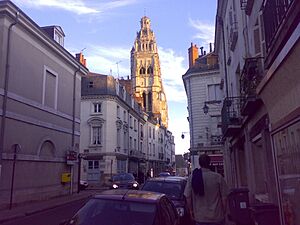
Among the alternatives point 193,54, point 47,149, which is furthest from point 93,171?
point 47,149

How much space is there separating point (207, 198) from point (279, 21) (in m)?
3.33

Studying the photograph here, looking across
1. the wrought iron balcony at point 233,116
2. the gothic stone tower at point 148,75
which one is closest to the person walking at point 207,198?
the wrought iron balcony at point 233,116

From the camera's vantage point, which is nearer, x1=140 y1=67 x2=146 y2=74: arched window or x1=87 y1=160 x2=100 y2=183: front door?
x1=87 y1=160 x2=100 y2=183: front door

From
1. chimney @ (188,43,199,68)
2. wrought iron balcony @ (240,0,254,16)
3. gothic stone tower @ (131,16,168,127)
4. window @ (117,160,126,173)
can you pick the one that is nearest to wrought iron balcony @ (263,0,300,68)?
wrought iron balcony @ (240,0,254,16)

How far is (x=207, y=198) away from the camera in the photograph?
5664 millimetres

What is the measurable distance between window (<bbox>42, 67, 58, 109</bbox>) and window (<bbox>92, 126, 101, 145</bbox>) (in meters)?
19.2

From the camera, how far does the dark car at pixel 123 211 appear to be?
5123mm

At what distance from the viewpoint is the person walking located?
561 cm

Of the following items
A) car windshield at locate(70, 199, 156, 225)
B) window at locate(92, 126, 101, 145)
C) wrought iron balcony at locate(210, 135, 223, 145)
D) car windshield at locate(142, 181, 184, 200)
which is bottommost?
car windshield at locate(70, 199, 156, 225)

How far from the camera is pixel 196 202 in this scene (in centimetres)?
571

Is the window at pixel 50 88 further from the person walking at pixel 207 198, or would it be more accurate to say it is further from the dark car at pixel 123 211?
the person walking at pixel 207 198

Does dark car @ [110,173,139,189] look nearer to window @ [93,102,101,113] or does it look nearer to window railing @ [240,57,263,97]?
window railing @ [240,57,263,97]

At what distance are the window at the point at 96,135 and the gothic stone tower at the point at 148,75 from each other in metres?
49.9

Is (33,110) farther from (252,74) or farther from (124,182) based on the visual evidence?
(252,74)
